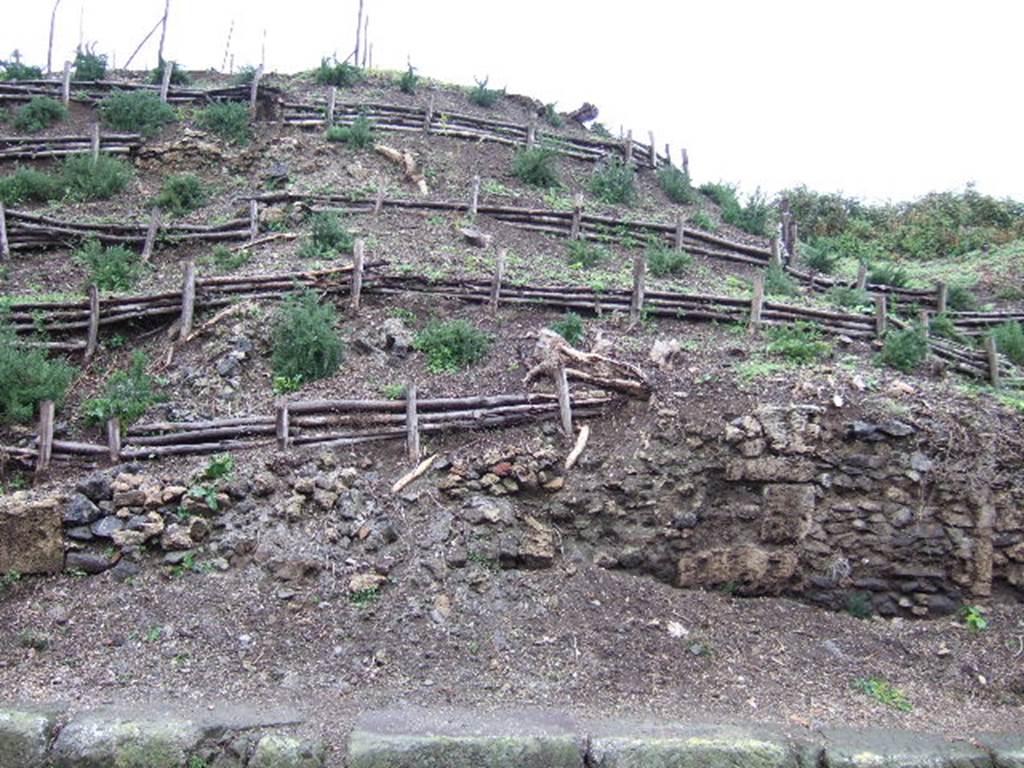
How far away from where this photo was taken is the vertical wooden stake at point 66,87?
15532 millimetres

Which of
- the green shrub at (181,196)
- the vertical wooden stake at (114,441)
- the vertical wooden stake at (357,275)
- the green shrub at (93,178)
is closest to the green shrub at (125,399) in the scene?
the vertical wooden stake at (114,441)

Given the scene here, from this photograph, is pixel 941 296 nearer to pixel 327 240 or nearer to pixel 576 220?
pixel 576 220

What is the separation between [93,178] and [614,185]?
8691 millimetres

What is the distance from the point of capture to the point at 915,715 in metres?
6.16

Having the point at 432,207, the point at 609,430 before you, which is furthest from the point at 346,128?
the point at 609,430

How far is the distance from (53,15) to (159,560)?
21.8 metres

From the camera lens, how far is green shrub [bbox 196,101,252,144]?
14906 mm

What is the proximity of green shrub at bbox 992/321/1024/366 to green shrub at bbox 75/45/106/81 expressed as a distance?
54.9 ft

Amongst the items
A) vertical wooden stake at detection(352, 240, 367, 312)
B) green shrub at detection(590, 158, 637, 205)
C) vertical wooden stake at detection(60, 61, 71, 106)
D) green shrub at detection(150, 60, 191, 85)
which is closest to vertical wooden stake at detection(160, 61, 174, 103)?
green shrub at detection(150, 60, 191, 85)

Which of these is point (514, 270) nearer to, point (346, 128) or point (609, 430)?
point (609, 430)

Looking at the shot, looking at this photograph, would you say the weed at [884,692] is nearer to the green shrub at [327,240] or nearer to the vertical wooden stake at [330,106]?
the green shrub at [327,240]

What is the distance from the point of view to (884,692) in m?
6.33

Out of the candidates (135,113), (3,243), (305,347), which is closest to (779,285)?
(305,347)

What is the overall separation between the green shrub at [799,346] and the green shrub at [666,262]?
279 centimetres
